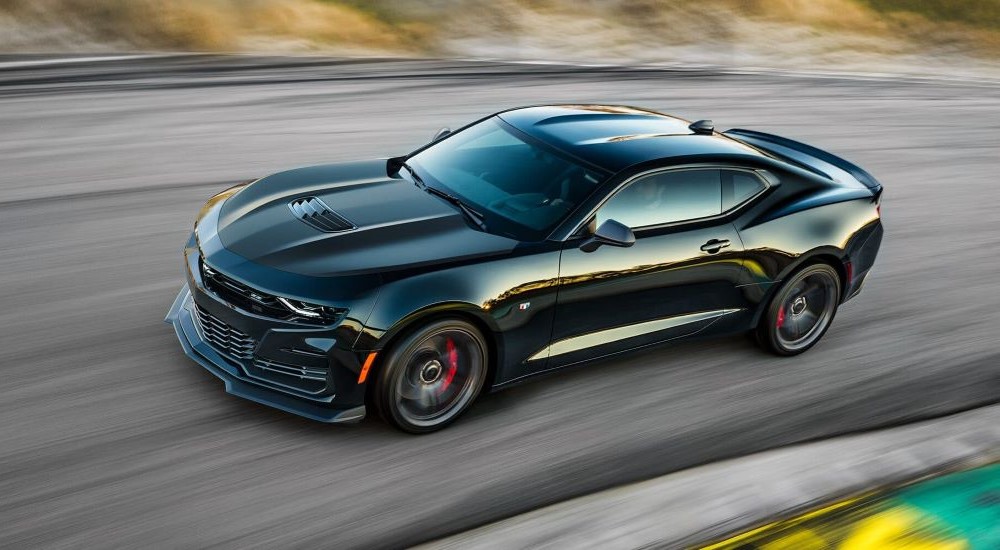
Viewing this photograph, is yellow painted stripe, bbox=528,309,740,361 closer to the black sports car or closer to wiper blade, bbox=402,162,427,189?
the black sports car

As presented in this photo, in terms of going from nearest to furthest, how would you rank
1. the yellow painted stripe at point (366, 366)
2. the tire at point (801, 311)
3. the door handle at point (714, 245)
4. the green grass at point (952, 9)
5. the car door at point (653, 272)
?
1. the yellow painted stripe at point (366, 366)
2. the car door at point (653, 272)
3. the door handle at point (714, 245)
4. the tire at point (801, 311)
5. the green grass at point (952, 9)

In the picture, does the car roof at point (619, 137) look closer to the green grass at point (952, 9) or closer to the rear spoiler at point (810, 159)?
the rear spoiler at point (810, 159)

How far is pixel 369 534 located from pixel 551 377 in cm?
184

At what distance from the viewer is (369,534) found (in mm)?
4430

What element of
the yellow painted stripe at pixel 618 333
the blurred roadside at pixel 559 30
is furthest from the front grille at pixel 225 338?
the blurred roadside at pixel 559 30

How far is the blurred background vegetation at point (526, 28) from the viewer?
50.9ft

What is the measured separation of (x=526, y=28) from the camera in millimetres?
19312

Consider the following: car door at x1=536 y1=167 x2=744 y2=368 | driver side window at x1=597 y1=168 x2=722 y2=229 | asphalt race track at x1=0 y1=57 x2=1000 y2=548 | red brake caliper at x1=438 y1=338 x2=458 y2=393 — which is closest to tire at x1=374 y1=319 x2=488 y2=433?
red brake caliper at x1=438 y1=338 x2=458 y2=393

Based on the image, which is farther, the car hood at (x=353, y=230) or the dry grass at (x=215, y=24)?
the dry grass at (x=215, y=24)

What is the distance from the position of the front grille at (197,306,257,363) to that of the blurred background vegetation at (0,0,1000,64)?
37.4 ft

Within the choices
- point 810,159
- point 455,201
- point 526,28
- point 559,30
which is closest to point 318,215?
point 455,201

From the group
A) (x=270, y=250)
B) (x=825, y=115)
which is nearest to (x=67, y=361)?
(x=270, y=250)

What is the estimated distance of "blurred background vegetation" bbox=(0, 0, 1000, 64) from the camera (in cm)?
1552

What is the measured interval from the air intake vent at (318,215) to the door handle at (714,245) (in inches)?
82.1
